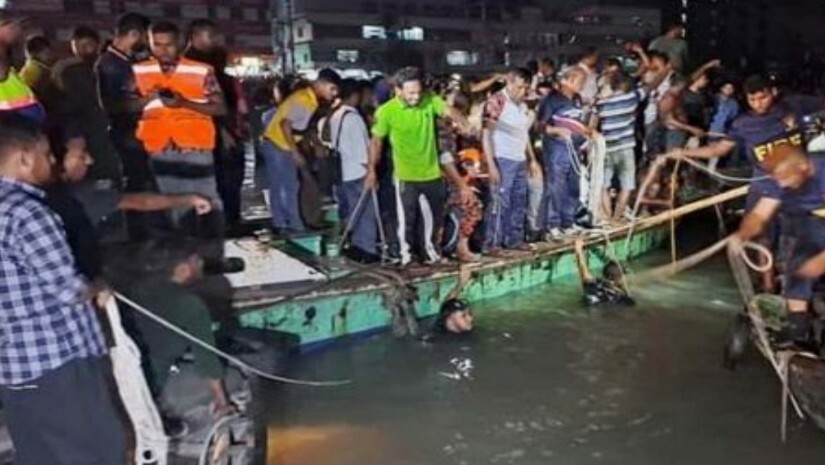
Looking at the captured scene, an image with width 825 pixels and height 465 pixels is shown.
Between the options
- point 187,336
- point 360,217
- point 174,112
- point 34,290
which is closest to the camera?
point 34,290

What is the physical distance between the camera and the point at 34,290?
12.0 feet

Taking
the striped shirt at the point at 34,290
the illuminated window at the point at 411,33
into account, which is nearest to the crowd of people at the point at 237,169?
the striped shirt at the point at 34,290

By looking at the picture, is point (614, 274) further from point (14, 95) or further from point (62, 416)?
point (62, 416)

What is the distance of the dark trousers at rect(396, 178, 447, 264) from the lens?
8.73 m

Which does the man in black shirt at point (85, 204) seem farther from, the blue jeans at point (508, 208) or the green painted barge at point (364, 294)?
the blue jeans at point (508, 208)

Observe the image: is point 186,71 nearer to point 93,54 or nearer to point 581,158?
point 93,54

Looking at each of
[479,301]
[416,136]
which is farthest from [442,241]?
[416,136]

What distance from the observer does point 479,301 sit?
31.7 ft

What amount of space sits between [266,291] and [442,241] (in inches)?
89.1

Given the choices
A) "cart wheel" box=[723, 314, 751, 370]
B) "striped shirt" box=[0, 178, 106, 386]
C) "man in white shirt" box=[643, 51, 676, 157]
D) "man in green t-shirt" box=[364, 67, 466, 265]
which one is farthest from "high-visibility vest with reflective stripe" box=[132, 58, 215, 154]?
"man in white shirt" box=[643, 51, 676, 157]

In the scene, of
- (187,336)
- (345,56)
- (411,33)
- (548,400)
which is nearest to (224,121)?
(548,400)

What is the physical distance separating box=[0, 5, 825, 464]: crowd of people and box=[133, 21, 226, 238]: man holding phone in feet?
0.04

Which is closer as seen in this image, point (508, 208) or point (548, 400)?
point (548, 400)

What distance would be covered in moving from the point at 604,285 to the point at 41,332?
270 inches
